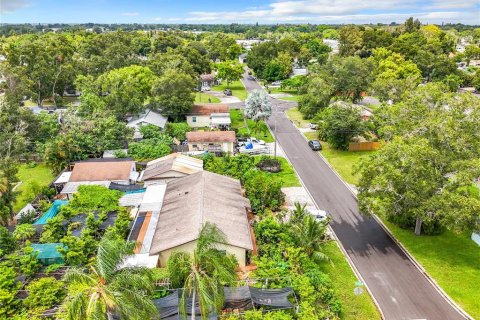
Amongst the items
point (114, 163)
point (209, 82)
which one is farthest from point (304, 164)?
point (209, 82)

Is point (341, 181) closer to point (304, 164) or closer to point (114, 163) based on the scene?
point (304, 164)

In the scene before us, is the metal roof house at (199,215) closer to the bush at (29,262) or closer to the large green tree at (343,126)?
the bush at (29,262)

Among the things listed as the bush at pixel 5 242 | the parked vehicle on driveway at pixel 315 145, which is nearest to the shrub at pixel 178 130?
the parked vehicle on driveway at pixel 315 145

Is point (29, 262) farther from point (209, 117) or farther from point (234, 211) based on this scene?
point (209, 117)

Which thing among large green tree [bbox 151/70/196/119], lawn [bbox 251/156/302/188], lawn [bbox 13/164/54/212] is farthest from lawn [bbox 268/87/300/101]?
lawn [bbox 13/164/54/212]

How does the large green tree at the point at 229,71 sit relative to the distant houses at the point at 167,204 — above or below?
above

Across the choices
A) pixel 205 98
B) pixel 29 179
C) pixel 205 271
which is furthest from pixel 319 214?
pixel 205 98

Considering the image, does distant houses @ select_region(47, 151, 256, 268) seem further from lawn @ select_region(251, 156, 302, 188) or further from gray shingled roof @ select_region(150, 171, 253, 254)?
lawn @ select_region(251, 156, 302, 188)
